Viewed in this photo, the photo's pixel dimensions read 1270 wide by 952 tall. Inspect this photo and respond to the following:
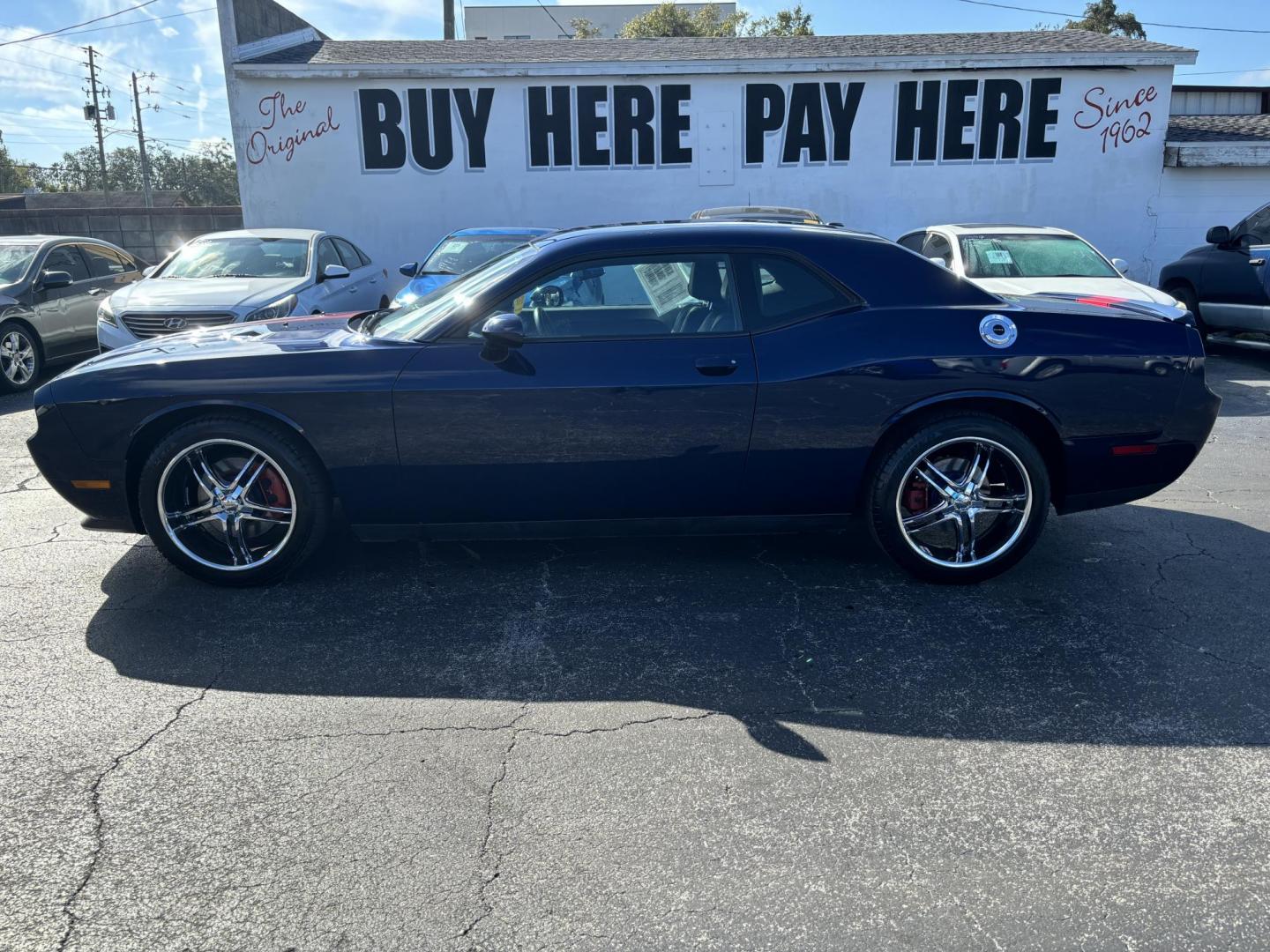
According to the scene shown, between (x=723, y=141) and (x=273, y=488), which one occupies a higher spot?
(x=723, y=141)

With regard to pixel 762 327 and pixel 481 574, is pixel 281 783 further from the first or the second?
pixel 762 327

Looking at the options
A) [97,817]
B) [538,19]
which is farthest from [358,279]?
[538,19]

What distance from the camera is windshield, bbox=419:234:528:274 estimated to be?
10.6 meters

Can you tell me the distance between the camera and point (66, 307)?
409 inches

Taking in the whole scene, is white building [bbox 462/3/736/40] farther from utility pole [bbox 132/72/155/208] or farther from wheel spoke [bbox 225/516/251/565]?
wheel spoke [bbox 225/516/251/565]

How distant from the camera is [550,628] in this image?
3.97m

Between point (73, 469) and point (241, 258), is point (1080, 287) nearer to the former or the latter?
point (241, 258)

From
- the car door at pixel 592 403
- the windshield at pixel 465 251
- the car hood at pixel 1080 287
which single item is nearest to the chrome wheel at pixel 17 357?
the windshield at pixel 465 251

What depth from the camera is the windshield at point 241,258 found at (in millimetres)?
9406

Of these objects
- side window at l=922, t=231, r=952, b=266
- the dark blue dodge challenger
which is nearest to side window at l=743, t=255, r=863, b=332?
the dark blue dodge challenger

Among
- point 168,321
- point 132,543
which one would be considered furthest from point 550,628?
point 168,321

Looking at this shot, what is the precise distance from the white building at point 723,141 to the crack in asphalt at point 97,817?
43.3ft

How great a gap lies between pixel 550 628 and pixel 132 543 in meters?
2.46

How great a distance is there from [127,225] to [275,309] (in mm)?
11097
